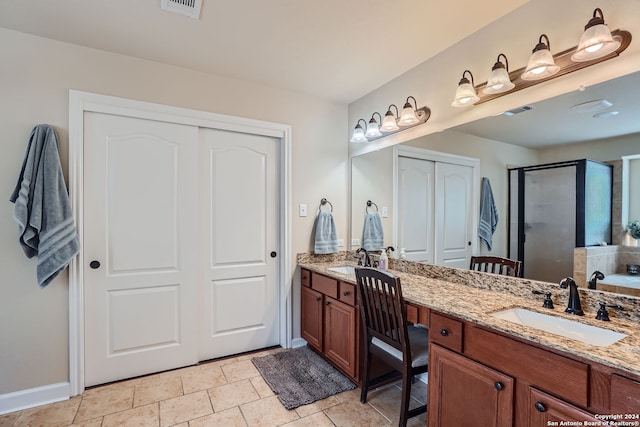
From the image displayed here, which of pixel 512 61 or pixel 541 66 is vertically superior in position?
pixel 512 61

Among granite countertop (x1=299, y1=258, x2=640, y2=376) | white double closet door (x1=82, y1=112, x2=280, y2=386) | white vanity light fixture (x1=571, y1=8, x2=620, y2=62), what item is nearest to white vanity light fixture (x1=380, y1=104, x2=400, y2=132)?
white double closet door (x1=82, y1=112, x2=280, y2=386)

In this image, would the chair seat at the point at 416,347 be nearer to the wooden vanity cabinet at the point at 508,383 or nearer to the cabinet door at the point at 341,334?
the wooden vanity cabinet at the point at 508,383

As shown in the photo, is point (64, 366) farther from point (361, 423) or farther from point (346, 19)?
point (346, 19)

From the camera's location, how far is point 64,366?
2172 mm

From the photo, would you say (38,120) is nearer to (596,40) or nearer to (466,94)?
(466,94)

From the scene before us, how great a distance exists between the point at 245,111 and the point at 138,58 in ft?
2.84

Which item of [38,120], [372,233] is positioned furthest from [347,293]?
[38,120]

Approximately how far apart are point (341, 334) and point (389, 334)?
0.60 meters

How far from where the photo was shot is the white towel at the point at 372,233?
292 centimetres

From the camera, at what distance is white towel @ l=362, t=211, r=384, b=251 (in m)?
2.92

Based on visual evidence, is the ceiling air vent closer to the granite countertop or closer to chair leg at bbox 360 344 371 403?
the granite countertop

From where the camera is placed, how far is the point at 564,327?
56.1 inches

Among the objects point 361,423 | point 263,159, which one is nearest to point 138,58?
point 263,159

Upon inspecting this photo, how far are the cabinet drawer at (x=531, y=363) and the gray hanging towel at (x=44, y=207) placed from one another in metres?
2.47
